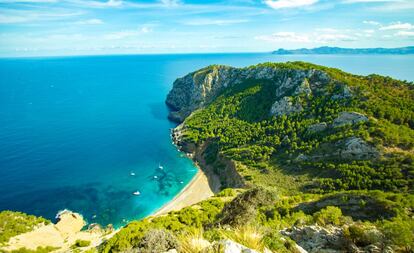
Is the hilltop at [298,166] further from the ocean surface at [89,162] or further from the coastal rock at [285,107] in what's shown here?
the ocean surface at [89,162]

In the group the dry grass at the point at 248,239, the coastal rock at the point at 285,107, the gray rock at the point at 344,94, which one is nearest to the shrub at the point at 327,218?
the dry grass at the point at 248,239

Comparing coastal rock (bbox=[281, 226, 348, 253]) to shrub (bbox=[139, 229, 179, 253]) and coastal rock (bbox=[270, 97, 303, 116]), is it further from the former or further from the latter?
coastal rock (bbox=[270, 97, 303, 116])

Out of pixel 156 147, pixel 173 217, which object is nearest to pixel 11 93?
pixel 156 147

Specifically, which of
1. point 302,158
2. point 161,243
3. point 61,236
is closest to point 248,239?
point 161,243

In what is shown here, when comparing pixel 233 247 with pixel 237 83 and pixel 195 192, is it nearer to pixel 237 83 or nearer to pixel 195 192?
pixel 195 192

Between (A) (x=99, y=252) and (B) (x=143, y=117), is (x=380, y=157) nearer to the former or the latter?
(A) (x=99, y=252)

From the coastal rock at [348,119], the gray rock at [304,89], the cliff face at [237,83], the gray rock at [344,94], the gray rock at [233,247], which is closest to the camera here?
Result: the gray rock at [233,247]
